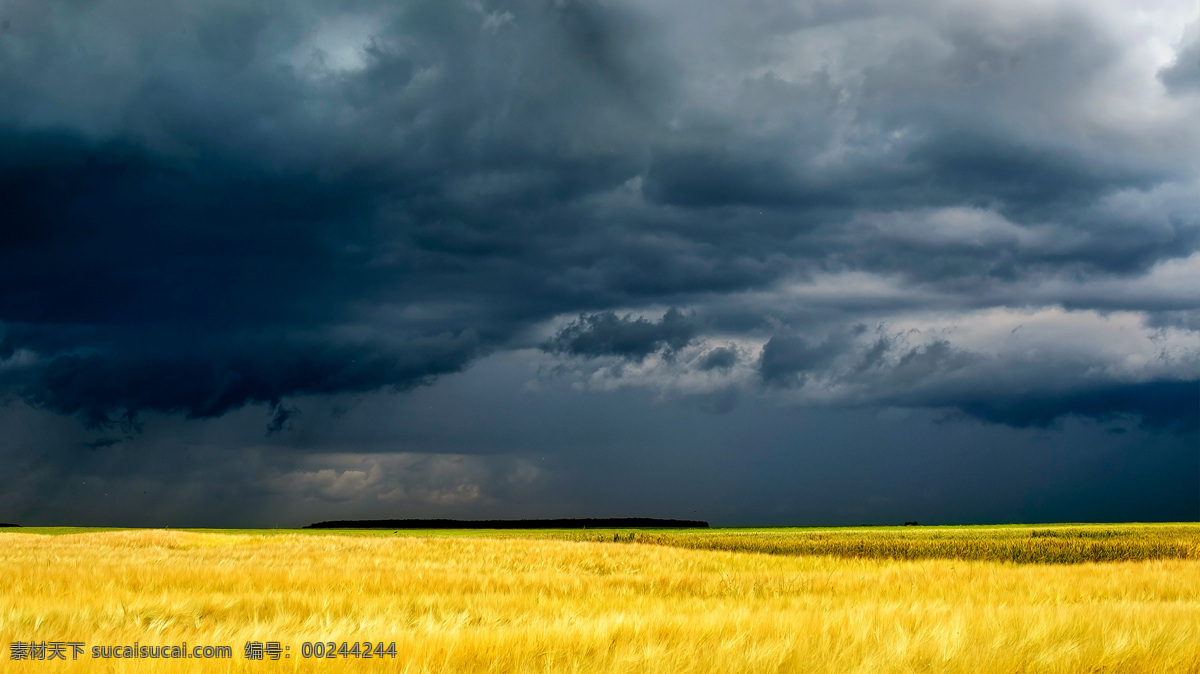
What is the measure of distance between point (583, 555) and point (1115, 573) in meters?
13.9

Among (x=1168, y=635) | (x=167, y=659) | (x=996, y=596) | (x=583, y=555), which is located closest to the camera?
(x=167, y=659)

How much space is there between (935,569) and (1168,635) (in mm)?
11830

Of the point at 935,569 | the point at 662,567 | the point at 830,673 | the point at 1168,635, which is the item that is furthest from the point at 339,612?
the point at 935,569

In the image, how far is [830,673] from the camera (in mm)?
4848

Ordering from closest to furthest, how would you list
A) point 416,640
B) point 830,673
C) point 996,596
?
1. point 830,673
2. point 416,640
3. point 996,596

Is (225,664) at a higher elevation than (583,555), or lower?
higher

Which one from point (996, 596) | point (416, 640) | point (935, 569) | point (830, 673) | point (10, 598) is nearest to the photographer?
point (830, 673)

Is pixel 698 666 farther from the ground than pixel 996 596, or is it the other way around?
pixel 698 666

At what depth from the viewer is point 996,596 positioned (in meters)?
11.4

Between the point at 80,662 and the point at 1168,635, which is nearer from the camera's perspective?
the point at 80,662

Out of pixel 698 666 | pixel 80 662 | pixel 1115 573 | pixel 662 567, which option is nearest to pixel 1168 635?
pixel 698 666

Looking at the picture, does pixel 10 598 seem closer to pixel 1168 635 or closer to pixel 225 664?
pixel 225 664

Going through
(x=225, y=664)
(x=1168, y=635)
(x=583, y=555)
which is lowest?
(x=583, y=555)

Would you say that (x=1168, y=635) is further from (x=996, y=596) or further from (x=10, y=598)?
(x=10, y=598)
